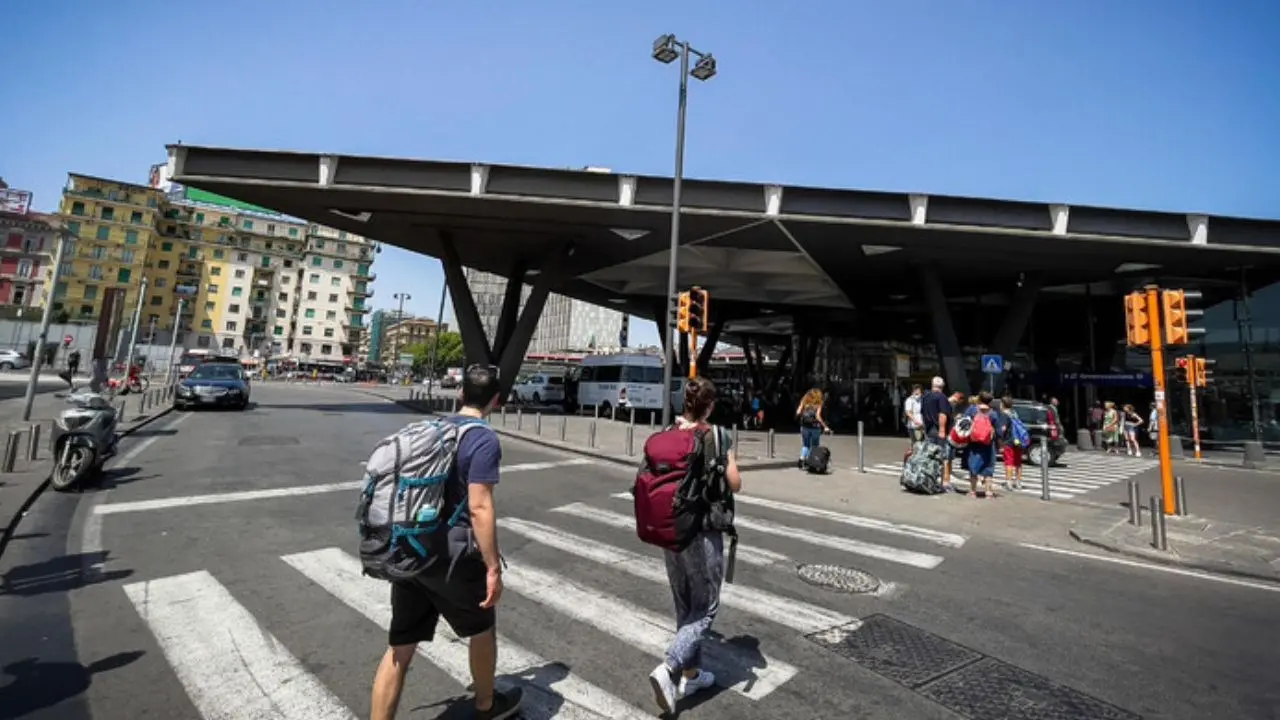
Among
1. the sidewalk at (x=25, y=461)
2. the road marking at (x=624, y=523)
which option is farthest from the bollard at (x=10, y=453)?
the road marking at (x=624, y=523)

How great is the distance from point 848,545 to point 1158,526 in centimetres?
408

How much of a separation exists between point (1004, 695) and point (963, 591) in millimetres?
1986

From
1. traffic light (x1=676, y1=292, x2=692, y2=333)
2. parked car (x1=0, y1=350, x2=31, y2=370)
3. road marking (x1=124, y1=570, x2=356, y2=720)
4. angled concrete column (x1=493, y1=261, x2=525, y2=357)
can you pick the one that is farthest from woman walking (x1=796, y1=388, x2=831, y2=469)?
parked car (x1=0, y1=350, x2=31, y2=370)

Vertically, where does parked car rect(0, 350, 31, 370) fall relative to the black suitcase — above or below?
above

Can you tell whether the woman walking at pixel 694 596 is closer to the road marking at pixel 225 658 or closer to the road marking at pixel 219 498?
the road marking at pixel 225 658

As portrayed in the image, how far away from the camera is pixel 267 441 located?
12461 millimetres

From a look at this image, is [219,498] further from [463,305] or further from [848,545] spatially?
[463,305]

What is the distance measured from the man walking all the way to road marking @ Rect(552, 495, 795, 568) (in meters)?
3.69

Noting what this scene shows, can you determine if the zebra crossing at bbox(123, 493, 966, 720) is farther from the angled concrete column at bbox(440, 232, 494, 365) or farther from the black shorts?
the angled concrete column at bbox(440, 232, 494, 365)

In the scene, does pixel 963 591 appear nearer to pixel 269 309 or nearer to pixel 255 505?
pixel 255 505

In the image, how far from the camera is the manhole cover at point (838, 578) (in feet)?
16.3

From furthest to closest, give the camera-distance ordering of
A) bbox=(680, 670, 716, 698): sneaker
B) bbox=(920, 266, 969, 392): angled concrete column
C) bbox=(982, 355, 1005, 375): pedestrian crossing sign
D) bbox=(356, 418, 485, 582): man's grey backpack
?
1. bbox=(920, 266, 969, 392): angled concrete column
2. bbox=(982, 355, 1005, 375): pedestrian crossing sign
3. bbox=(680, 670, 716, 698): sneaker
4. bbox=(356, 418, 485, 582): man's grey backpack

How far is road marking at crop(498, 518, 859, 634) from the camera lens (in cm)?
419

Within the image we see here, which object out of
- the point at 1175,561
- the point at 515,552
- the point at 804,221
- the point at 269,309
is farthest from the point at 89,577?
the point at 269,309
